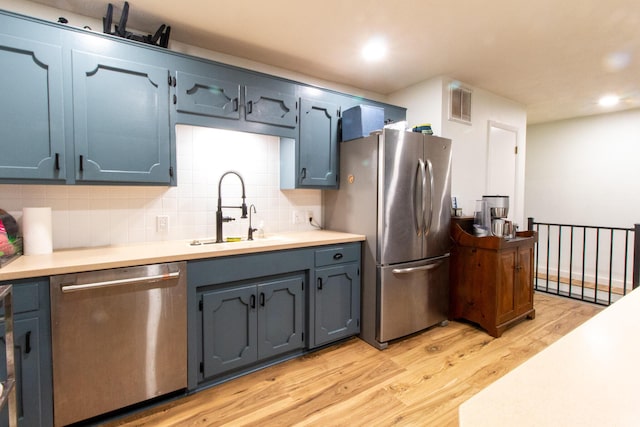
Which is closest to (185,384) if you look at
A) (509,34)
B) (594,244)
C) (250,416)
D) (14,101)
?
(250,416)

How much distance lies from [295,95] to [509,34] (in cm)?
172

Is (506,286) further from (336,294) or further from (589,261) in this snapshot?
(589,261)

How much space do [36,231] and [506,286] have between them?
3.57 m

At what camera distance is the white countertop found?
1.58 ft

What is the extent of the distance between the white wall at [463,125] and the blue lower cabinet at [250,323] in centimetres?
218

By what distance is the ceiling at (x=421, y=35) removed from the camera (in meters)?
2.03

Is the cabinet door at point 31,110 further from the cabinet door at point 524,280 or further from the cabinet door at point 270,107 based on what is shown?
the cabinet door at point 524,280

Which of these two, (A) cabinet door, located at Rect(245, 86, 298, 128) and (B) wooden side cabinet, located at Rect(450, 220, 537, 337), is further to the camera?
(B) wooden side cabinet, located at Rect(450, 220, 537, 337)

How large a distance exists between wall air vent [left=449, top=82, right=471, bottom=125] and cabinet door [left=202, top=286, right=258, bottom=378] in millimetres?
2711

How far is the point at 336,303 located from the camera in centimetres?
254

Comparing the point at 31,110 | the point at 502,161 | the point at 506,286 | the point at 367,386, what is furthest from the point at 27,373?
the point at 502,161

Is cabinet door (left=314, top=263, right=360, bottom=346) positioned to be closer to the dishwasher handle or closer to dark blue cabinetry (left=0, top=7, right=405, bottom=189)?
the dishwasher handle

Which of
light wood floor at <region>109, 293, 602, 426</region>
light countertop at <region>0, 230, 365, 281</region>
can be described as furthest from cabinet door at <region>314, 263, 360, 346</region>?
light countertop at <region>0, 230, 365, 281</region>

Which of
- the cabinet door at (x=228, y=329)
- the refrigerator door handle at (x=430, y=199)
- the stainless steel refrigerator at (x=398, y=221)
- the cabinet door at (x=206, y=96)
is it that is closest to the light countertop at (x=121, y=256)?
the cabinet door at (x=228, y=329)
